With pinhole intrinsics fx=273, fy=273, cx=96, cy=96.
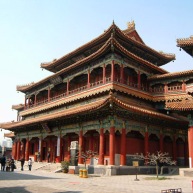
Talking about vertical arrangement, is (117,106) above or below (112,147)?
above

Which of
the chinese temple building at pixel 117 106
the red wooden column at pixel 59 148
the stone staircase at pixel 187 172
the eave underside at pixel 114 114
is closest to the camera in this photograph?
the stone staircase at pixel 187 172

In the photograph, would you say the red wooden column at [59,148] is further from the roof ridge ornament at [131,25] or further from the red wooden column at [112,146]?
the roof ridge ornament at [131,25]

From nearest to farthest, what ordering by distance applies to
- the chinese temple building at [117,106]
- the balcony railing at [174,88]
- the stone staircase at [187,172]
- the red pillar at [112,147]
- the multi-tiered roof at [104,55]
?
the stone staircase at [187,172] → the red pillar at [112,147] → the chinese temple building at [117,106] → the multi-tiered roof at [104,55] → the balcony railing at [174,88]

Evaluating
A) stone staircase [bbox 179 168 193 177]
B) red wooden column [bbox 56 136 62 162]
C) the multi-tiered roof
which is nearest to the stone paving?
stone staircase [bbox 179 168 193 177]

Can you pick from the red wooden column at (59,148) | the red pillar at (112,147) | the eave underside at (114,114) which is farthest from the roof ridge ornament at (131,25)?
the red pillar at (112,147)

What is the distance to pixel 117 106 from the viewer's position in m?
21.6

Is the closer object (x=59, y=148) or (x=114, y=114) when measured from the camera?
(x=114, y=114)

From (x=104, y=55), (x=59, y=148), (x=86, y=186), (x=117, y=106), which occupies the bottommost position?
(x=86, y=186)

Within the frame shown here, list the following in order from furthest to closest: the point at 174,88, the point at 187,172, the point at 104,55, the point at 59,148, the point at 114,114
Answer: the point at 59,148 → the point at 174,88 → the point at 104,55 → the point at 114,114 → the point at 187,172

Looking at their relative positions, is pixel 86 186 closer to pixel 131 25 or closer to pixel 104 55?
pixel 104 55

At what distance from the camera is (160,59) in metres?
33.4

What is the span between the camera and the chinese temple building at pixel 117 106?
2289 cm

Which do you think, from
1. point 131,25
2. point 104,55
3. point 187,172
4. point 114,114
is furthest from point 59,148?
point 131,25

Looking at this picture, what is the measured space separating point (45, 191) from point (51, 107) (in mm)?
21693
